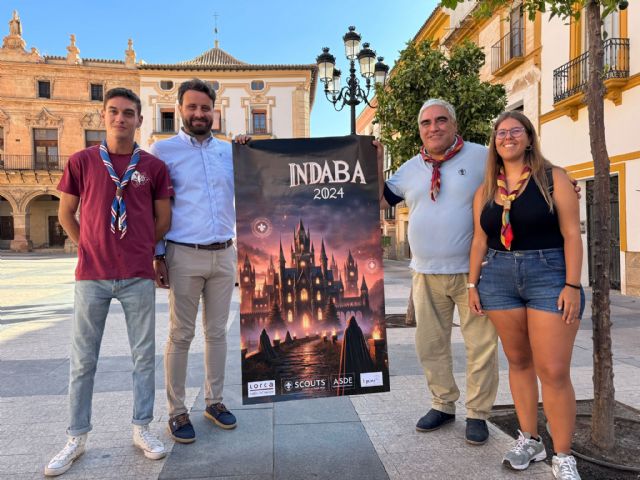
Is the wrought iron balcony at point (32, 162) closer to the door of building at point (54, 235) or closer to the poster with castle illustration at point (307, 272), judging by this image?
the door of building at point (54, 235)

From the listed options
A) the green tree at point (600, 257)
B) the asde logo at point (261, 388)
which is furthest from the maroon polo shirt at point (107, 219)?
the green tree at point (600, 257)

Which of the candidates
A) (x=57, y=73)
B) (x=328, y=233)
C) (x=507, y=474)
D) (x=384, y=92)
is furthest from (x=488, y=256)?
(x=57, y=73)

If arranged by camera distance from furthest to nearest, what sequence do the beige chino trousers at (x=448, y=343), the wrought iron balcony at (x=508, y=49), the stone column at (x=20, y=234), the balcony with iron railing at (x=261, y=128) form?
the balcony with iron railing at (x=261, y=128) → the stone column at (x=20, y=234) → the wrought iron balcony at (x=508, y=49) → the beige chino trousers at (x=448, y=343)

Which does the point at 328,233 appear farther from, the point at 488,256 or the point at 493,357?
the point at 493,357

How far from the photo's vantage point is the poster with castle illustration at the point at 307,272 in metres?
2.76

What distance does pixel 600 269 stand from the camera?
2.70 m

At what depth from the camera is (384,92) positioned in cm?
659

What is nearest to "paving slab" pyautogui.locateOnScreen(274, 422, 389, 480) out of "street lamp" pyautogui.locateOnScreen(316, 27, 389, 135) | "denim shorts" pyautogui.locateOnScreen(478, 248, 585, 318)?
"denim shorts" pyautogui.locateOnScreen(478, 248, 585, 318)

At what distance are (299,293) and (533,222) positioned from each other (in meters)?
1.35

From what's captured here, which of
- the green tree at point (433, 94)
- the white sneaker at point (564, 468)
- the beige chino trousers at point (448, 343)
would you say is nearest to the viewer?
the white sneaker at point (564, 468)

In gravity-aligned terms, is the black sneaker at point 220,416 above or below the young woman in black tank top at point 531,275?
below

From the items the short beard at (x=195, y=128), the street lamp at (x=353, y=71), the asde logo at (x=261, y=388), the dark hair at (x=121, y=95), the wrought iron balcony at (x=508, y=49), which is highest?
the wrought iron balcony at (x=508, y=49)

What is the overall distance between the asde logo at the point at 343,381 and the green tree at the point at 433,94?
418 centimetres

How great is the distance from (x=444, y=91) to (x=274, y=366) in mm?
4624
